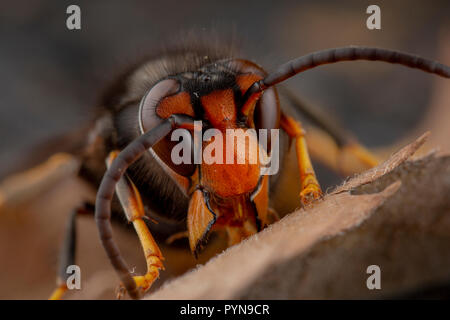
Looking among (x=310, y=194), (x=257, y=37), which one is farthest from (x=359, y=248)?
(x=257, y=37)

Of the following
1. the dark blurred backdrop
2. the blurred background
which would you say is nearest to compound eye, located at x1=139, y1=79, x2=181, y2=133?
the blurred background

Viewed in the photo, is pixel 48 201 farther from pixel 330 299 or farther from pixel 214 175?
pixel 330 299

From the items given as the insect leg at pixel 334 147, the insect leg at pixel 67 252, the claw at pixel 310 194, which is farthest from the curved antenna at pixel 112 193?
the insect leg at pixel 334 147

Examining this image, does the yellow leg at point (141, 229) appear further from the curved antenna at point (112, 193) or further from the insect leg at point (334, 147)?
the insect leg at point (334, 147)

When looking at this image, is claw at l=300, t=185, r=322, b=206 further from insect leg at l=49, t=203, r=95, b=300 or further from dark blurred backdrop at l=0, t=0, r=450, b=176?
dark blurred backdrop at l=0, t=0, r=450, b=176

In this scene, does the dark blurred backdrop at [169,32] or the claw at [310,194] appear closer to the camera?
the claw at [310,194]

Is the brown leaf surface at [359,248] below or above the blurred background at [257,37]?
below
